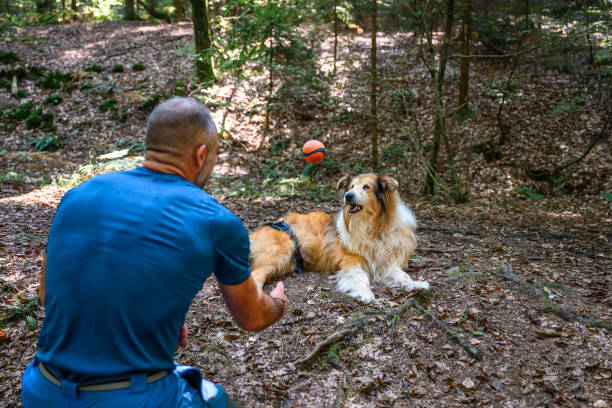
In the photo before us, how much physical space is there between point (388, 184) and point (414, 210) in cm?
379

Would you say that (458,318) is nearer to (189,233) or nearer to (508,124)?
(189,233)

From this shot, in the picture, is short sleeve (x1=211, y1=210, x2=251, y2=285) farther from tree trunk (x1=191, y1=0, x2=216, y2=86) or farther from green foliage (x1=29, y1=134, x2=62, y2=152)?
green foliage (x1=29, y1=134, x2=62, y2=152)

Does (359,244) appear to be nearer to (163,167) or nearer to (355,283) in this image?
(355,283)

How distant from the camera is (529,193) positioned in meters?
9.95

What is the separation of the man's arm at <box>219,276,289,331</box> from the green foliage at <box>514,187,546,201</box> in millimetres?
9472

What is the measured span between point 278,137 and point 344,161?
8.42ft

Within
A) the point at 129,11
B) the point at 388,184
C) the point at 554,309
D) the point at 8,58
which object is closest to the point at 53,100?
the point at 8,58

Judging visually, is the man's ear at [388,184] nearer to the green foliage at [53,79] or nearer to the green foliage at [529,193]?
the green foliage at [529,193]

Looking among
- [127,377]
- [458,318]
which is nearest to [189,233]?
[127,377]

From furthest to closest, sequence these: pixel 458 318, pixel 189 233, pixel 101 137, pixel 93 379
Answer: pixel 101 137 < pixel 458 318 < pixel 189 233 < pixel 93 379

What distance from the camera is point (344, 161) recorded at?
12.1 meters

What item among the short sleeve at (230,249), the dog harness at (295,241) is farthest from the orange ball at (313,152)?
the short sleeve at (230,249)

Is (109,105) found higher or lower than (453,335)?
higher

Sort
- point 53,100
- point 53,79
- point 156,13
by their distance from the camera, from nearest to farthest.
Answer: point 53,100 < point 53,79 < point 156,13
